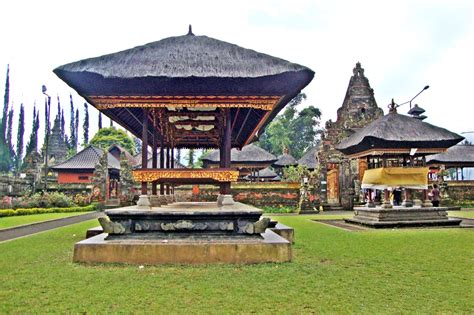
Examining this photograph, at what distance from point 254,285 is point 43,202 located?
23817mm

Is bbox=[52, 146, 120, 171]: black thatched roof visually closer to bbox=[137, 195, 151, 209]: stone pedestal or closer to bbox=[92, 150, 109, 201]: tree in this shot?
bbox=[92, 150, 109, 201]: tree

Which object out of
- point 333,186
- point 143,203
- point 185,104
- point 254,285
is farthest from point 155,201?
point 333,186

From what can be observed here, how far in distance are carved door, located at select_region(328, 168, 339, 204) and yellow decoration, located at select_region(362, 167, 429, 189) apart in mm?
12665

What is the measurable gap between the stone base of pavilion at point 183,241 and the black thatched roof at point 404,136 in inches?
365

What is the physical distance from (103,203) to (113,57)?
22.5 m

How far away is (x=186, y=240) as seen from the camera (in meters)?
7.17

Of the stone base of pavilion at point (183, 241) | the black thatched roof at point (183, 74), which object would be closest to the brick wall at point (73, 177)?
the black thatched roof at point (183, 74)

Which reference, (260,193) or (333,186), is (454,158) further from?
(260,193)

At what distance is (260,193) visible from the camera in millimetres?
25703

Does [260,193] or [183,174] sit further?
[260,193]

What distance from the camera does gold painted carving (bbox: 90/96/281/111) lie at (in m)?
7.88

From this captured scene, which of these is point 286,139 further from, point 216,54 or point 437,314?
point 437,314

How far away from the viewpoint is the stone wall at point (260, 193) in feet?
83.6

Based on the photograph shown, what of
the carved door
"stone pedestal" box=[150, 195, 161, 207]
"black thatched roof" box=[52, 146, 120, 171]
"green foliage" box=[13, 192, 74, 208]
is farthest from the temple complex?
"black thatched roof" box=[52, 146, 120, 171]
